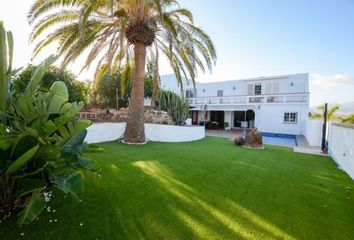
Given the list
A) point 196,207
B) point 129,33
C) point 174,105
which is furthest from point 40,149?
point 174,105

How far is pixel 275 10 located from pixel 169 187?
552 inches

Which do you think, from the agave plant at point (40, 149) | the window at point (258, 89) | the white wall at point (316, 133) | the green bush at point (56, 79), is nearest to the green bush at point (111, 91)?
the green bush at point (56, 79)

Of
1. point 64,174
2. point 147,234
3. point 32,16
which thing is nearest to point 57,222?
point 64,174

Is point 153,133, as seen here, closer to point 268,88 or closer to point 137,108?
point 137,108

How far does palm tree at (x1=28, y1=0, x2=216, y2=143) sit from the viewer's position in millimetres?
10242

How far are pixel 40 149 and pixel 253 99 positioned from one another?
27477mm

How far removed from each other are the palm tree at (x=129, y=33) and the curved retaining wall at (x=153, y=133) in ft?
4.80

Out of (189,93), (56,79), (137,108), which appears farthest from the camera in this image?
(189,93)

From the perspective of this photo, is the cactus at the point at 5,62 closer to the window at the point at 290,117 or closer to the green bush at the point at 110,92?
the green bush at the point at 110,92

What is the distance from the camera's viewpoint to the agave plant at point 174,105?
20281 millimetres

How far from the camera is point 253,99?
27.5 metres

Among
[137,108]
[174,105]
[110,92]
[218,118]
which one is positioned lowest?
[218,118]

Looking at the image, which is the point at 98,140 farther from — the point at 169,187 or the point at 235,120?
the point at 235,120

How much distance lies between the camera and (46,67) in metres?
3.82
